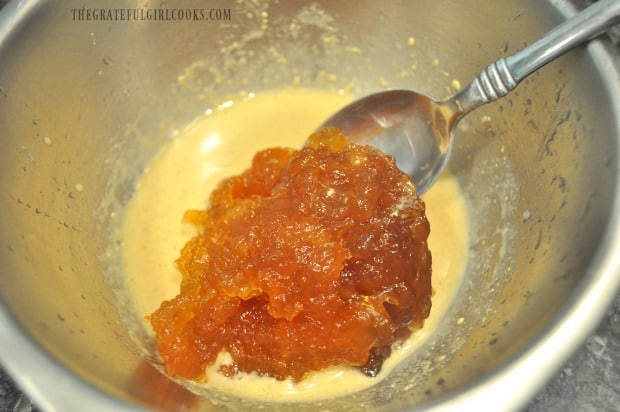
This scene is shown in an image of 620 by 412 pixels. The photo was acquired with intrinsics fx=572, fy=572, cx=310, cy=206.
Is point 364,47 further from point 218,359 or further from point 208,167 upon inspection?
point 218,359

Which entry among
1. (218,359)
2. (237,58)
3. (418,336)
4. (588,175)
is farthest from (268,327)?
(237,58)

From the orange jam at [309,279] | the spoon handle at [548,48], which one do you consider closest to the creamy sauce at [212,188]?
the orange jam at [309,279]

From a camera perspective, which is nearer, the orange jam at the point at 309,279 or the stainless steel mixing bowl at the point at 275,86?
the stainless steel mixing bowl at the point at 275,86

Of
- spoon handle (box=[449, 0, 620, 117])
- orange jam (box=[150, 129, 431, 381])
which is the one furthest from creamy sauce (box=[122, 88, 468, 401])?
spoon handle (box=[449, 0, 620, 117])

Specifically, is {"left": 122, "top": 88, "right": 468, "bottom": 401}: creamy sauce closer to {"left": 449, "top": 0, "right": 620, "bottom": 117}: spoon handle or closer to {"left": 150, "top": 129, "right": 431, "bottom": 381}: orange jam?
{"left": 150, "top": 129, "right": 431, "bottom": 381}: orange jam

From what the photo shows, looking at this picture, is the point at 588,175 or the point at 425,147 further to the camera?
the point at 425,147

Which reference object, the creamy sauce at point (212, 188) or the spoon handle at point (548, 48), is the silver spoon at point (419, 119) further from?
the creamy sauce at point (212, 188)
